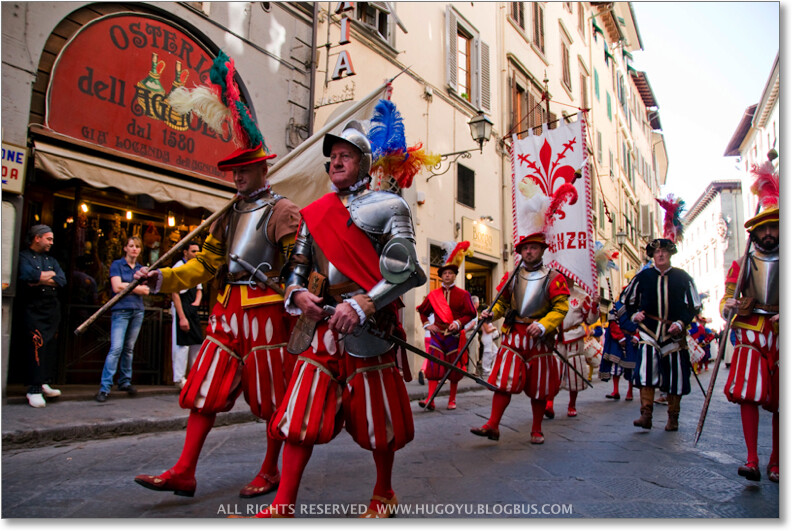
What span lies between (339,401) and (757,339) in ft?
9.64

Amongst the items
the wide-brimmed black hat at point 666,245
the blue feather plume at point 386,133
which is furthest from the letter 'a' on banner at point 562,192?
the blue feather plume at point 386,133

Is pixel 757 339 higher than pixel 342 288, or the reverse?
pixel 342 288

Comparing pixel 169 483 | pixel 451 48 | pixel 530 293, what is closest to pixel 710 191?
pixel 451 48

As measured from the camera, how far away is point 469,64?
15.5m

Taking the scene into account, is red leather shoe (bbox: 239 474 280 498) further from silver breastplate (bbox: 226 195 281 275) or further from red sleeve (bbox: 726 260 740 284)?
red sleeve (bbox: 726 260 740 284)

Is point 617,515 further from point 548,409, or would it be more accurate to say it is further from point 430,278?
point 430,278

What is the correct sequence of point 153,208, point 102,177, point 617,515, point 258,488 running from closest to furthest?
point 617,515
point 258,488
point 102,177
point 153,208

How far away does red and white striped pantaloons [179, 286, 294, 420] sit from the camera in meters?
3.04

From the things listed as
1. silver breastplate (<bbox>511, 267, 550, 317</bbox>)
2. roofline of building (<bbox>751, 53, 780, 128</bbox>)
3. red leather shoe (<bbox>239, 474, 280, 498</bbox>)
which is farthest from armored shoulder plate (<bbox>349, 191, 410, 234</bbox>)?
silver breastplate (<bbox>511, 267, 550, 317</bbox>)

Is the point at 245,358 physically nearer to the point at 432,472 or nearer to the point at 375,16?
the point at 432,472

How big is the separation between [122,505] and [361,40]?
1023 centimetres

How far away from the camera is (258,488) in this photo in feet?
10.2

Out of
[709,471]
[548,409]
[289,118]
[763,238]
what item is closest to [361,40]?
[289,118]

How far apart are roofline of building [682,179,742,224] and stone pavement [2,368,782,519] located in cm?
234
